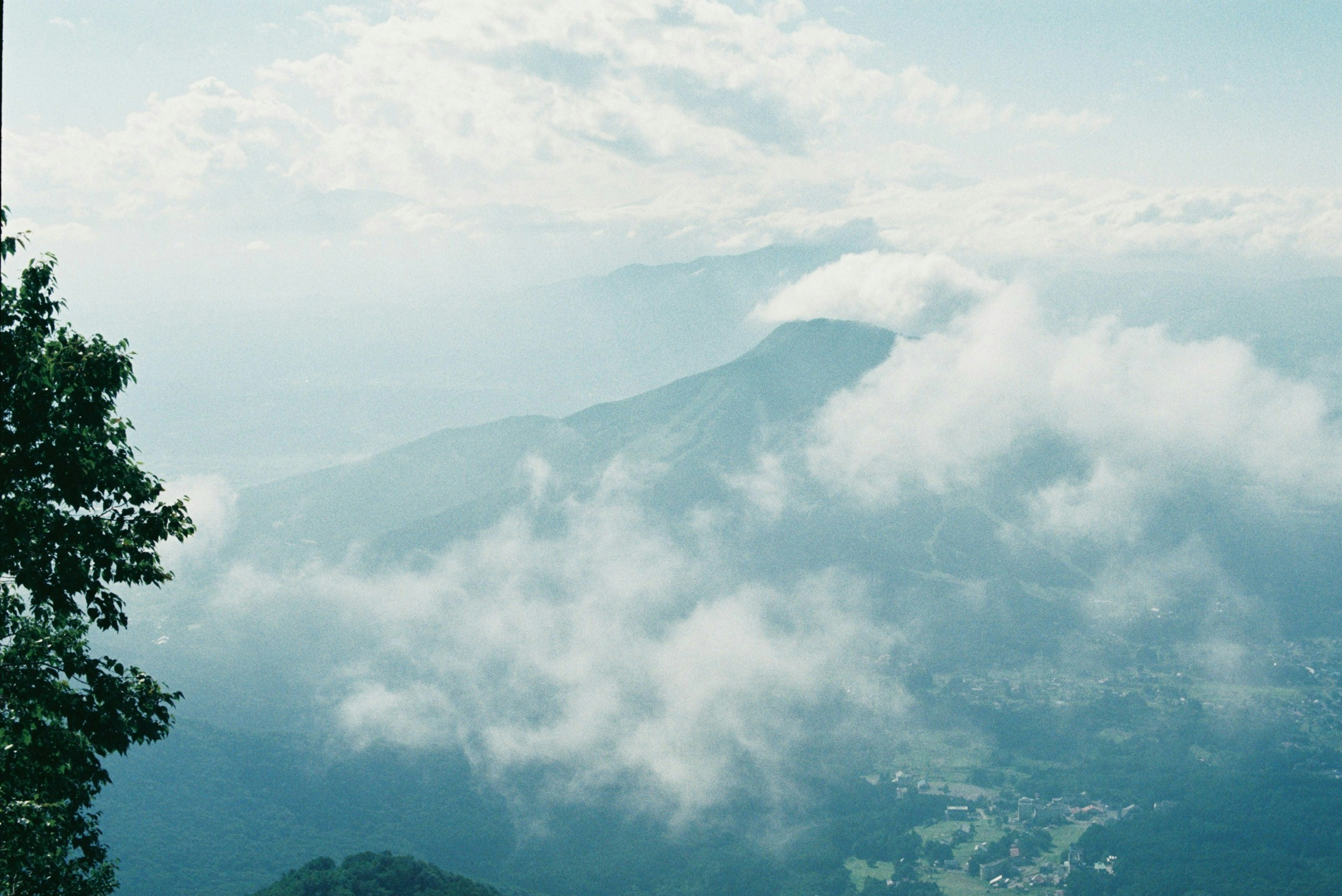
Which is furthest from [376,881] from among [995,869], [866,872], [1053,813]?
[1053,813]

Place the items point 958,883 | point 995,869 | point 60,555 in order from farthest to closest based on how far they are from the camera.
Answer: point 995,869 < point 958,883 < point 60,555

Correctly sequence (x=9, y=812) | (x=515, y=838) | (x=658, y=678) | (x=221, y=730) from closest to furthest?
(x=9, y=812), (x=515, y=838), (x=221, y=730), (x=658, y=678)

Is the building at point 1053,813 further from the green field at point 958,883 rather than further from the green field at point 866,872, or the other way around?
the green field at point 866,872

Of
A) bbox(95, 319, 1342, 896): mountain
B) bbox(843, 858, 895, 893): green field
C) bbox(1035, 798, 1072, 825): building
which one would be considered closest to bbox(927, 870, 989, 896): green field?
bbox(95, 319, 1342, 896): mountain

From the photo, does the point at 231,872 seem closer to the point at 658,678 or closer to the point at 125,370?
the point at 658,678

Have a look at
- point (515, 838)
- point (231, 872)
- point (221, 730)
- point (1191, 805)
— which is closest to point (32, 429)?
Answer: point (231, 872)

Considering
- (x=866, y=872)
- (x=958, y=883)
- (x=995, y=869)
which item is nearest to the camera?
(x=958, y=883)

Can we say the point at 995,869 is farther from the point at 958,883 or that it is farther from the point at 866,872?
the point at 866,872

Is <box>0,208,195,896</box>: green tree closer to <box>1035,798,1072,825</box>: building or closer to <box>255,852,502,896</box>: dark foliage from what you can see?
<box>255,852,502,896</box>: dark foliage
